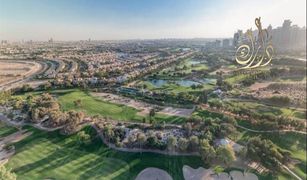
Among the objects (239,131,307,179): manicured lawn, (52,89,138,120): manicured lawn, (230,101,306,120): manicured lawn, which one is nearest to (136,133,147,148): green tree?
(52,89,138,120): manicured lawn

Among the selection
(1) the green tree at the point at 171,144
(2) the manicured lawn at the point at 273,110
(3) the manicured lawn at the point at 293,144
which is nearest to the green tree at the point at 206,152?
(1) the green tree at the point at 171,144

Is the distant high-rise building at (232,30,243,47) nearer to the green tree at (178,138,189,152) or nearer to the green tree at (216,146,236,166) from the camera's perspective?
the green tree at (216,146,236,166)

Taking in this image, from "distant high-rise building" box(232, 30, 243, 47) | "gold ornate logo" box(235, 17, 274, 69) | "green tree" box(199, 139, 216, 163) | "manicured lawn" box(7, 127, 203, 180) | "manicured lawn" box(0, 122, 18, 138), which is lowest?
"manicured lawn" box(7, 127, 203, 180)

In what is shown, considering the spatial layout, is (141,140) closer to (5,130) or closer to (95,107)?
(95,107)

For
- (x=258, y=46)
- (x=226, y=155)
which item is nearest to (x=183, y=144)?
(x=226, y=155)

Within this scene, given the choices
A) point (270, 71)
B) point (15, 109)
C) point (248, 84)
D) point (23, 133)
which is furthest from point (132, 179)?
point (270, 71)

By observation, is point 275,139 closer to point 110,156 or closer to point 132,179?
point 132,179

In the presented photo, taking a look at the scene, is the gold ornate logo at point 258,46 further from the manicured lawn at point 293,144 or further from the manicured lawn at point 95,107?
the manicured lawn at point 95,107

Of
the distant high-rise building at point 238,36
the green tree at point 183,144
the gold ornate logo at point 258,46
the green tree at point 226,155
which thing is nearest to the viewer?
the gold ornate logo at point 258,46
